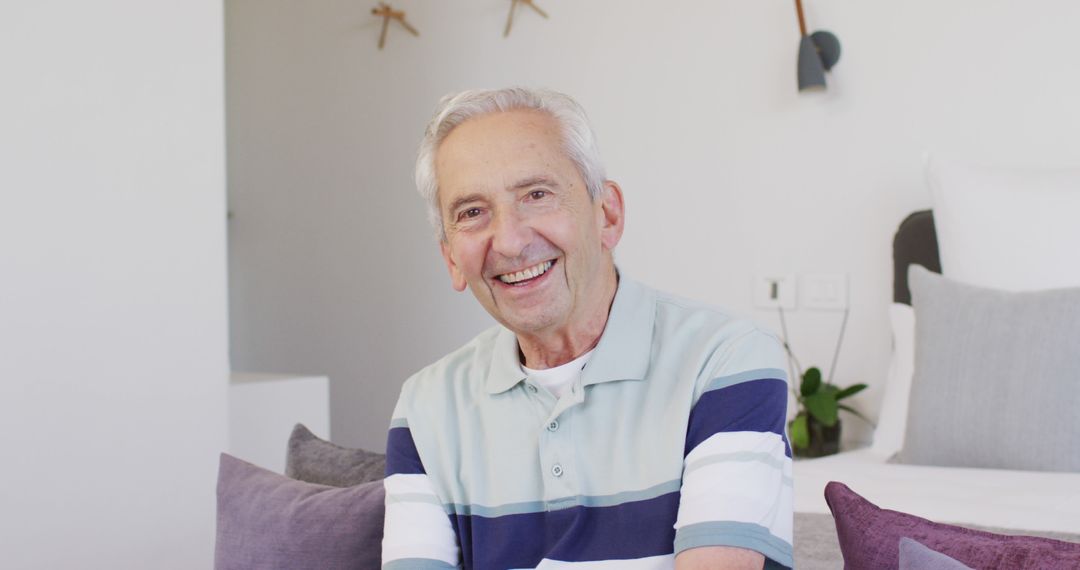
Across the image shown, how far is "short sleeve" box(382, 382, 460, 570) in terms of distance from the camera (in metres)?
1.40

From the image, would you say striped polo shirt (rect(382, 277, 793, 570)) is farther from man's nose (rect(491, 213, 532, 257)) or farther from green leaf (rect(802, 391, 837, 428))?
green leaf (rect(802, 391, 837, 428))

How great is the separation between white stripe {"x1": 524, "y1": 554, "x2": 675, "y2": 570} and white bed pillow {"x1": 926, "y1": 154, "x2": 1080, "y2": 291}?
5.14ft

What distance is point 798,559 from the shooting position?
1730 mm

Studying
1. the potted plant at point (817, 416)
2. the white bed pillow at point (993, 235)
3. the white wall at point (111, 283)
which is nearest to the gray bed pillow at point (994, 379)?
the white bed pillow at point (993, 235)

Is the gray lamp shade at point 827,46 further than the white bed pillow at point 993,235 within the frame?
Yes

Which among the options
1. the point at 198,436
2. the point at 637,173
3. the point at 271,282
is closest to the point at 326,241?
the point at 271,282

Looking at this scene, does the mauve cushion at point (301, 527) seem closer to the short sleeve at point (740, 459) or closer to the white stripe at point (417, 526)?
the white stripe at point (417, 526)

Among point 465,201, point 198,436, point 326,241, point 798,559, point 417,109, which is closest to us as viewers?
point 465,201

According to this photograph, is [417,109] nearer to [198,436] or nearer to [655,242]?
[655,242]

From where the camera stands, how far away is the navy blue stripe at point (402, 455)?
145cm

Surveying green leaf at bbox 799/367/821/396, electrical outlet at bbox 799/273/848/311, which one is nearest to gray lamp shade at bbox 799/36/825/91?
electrical outlet at bbox 799/273/848/311

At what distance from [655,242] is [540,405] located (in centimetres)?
201

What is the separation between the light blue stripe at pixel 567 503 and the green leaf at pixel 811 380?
1755 millimetres

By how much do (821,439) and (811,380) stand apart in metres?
0.16
